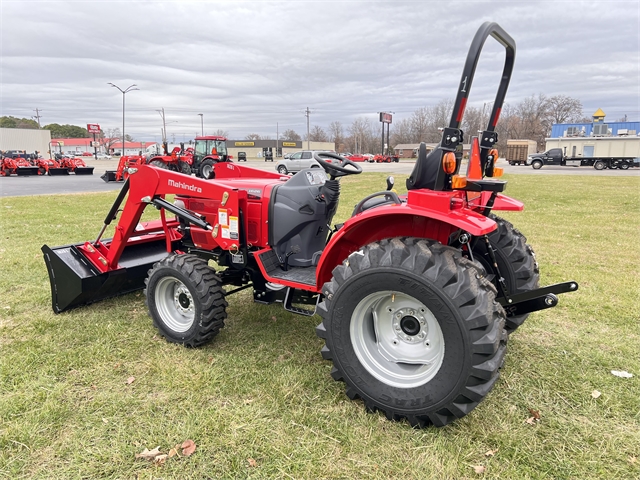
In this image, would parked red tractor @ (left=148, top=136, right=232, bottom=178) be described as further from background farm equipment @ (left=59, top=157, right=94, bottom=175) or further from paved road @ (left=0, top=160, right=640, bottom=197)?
background farm equipment @ (left=59, top=157, right=94, bottom=175)

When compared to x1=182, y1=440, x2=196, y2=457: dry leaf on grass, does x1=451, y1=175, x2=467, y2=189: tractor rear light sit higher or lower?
higher

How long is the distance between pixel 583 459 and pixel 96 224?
9.09m

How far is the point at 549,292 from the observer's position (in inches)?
113

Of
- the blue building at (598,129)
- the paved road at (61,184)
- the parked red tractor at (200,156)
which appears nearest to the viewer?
the paved road at (61,184)

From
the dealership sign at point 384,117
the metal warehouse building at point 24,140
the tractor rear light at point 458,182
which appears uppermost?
the dealership sign at point 384,117

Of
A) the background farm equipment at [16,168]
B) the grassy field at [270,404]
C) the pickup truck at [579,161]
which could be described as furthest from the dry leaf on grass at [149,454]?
the pickup truck at [579,161]

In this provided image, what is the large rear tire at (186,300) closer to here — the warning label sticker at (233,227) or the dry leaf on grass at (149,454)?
the warning label sticker at (233,227)

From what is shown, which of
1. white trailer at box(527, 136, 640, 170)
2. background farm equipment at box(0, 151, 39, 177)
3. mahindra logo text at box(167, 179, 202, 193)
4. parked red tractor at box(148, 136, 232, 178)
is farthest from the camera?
white trailer at box(527, 136, 640, 170)

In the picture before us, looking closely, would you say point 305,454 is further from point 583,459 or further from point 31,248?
point 31,248

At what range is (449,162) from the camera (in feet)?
8.29

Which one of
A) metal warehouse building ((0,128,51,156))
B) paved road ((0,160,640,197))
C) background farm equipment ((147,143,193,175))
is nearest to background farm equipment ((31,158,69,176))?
paved road ((0,160,640,197))

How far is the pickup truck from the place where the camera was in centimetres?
3155

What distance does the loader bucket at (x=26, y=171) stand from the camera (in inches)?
988

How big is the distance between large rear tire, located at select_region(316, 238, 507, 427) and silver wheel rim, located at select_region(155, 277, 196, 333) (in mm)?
1501
